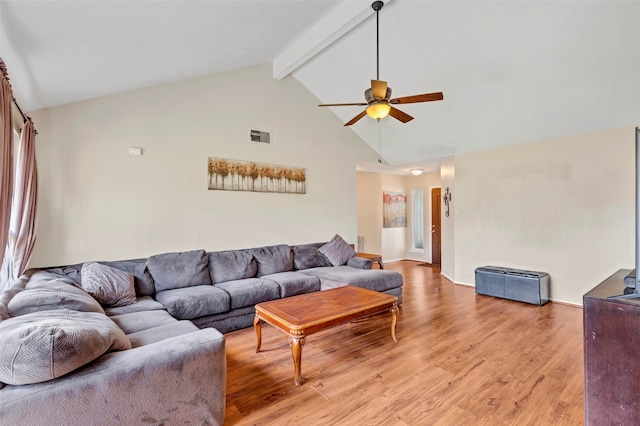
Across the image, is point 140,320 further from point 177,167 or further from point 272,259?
point 177,167

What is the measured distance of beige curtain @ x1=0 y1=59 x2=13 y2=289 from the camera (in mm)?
1818

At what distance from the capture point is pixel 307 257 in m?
4.86

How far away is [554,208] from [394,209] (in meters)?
4.08

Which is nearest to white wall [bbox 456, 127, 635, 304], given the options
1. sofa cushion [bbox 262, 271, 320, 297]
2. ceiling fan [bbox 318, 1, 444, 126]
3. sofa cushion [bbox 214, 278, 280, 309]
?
ceiling fan [bbox 318, 1, 444, 126]

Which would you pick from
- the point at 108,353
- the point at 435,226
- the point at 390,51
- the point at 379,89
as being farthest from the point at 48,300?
the point at 435,226

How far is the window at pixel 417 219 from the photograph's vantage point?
8398mm

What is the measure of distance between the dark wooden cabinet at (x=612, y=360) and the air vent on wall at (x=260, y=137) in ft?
14.0

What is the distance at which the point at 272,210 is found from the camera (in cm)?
488

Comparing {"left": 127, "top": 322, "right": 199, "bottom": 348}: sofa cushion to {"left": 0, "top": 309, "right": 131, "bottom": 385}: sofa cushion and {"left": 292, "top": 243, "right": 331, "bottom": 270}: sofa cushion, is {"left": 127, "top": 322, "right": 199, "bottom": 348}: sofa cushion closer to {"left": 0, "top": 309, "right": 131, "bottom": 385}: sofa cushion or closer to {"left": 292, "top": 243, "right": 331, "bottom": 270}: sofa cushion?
{"left": 0, "top": 309, "right": 131, "bottom": 385}: sofa cushion

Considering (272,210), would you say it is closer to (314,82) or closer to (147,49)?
(314,82)

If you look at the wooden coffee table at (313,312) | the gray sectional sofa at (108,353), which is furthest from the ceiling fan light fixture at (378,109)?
the gray sectional sofa at (108,353)

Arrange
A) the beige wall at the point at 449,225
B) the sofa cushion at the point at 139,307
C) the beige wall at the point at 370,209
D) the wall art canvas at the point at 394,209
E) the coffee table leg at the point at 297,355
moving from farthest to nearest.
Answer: the wall art canvas at the point at 394,209, the beige wall at the point at 370,209, the beige wall at the point at 449,225, the sofa cushion at the point at 139,307, the coffee table leg at the point at 297,355

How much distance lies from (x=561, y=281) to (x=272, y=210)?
176 inches

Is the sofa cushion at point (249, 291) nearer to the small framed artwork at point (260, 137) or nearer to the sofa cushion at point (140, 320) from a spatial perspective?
the sofa cushion at point (140, 320)
